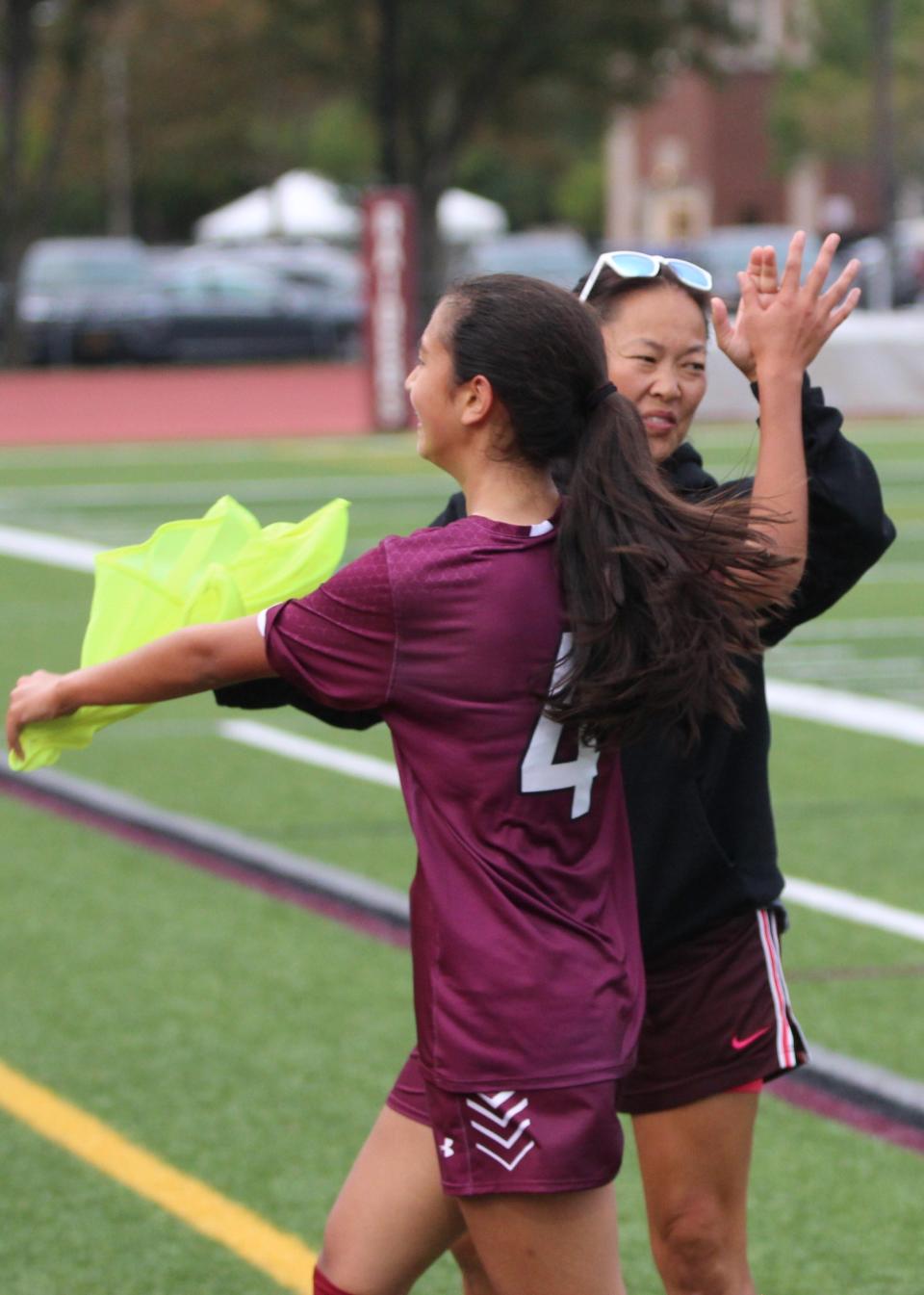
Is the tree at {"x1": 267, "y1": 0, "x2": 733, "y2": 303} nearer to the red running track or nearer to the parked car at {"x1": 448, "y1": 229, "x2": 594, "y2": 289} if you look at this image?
the parked car at {"x1": 448, "y1": 229, "x2": 594, "y2": 289}

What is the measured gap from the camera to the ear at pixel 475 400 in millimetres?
2938

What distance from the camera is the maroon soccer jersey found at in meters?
2.89

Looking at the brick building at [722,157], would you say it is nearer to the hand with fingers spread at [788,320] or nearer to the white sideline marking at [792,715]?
the white sideline marking at [792,715]

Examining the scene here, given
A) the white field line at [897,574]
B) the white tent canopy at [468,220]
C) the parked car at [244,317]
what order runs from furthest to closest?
the white tent canopy at [468,220]
the parked car at [244,317]
the white field line at [897,574]

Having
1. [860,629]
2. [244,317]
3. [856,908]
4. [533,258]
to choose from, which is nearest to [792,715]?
[860,629]

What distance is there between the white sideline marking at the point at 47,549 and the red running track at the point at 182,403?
852 cm

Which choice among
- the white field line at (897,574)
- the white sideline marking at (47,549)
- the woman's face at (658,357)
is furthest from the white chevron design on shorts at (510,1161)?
the white sideline marking at (47,549)

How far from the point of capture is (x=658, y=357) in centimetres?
353

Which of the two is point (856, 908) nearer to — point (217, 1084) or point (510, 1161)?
point (217, 1084)

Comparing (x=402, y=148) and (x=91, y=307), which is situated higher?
(x=402, y=148)

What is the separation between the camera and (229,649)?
2.97 m

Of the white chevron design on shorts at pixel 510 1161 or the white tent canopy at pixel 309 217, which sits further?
the white tent canopy at pixel 309 217

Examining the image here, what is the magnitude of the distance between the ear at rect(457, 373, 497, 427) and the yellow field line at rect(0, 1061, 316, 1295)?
6.28 ft

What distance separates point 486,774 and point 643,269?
1004 mm
